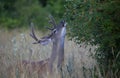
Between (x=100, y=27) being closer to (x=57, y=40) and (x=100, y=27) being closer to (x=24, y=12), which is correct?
(x=57, y=40)

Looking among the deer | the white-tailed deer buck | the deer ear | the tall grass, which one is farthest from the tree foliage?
the deer ear

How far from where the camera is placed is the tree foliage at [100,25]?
304 inches

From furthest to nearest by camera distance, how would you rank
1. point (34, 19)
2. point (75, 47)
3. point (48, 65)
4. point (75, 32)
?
point (34, 19) < point (75, 47) < point (48, 65) < point (75, 32)

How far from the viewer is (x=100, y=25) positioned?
7.86 meters

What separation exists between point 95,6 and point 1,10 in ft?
52.6

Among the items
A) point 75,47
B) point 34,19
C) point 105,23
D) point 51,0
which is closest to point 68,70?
point 105,23

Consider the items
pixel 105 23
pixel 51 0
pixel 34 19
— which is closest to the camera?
pixel 105 23

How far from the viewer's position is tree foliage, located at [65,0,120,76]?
772 centimetres

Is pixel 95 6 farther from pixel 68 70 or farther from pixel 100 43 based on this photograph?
pixel 68 70

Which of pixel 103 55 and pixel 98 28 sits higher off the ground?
pixel 98 28

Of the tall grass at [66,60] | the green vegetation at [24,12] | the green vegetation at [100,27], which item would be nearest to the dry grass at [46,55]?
the tall grass at [66,60]

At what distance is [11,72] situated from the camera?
8.52 meters

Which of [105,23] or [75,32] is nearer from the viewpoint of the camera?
[105,23]

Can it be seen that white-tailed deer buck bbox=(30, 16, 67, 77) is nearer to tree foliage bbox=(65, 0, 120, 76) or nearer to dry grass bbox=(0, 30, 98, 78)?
dry grass bbox=(0, 30, 98, 78)
